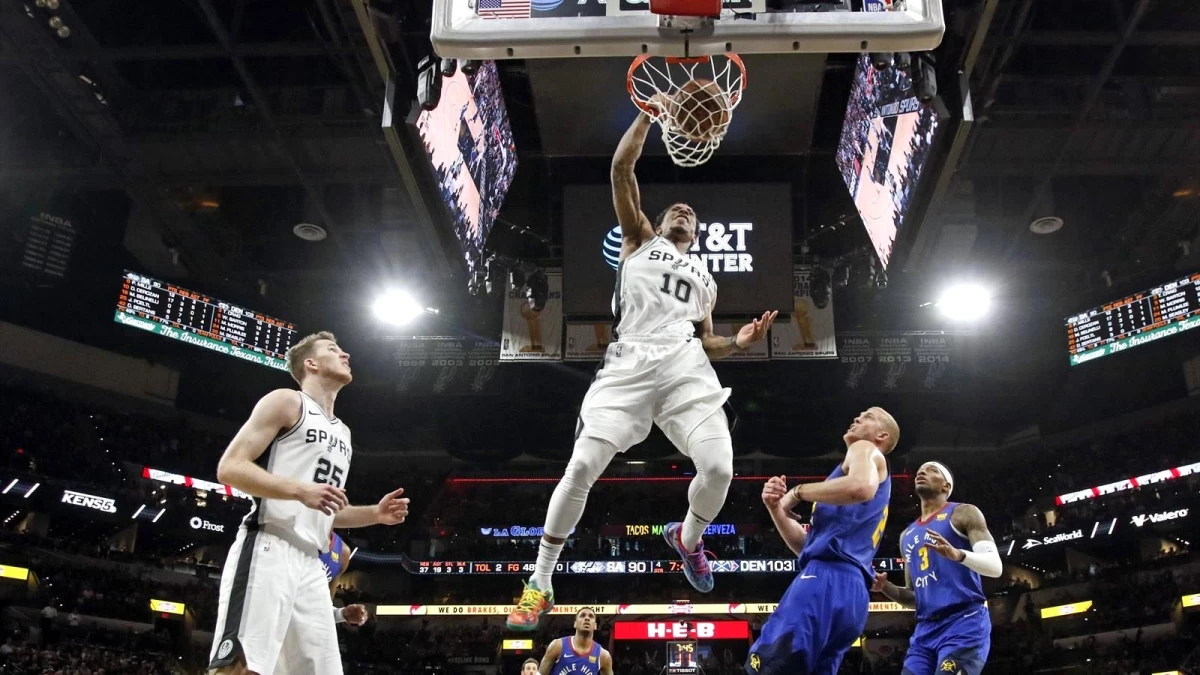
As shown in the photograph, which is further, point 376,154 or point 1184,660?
point 1184,660

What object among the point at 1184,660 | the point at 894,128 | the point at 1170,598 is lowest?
the point at 1184,660

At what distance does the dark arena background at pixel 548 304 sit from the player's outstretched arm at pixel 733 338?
1.79m

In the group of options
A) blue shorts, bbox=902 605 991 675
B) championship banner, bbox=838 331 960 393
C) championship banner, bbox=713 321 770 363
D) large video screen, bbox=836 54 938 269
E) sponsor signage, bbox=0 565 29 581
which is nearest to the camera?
blue shorts, bbox=902 605 991 675

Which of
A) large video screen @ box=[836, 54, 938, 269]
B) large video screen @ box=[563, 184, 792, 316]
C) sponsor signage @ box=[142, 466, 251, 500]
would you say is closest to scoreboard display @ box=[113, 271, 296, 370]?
sponsor signage @ box=[142, 466, 251, 500]

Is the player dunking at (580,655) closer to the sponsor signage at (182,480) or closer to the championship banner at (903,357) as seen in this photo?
the championship banner at (903,357)

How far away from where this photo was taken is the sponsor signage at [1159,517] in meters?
21.2

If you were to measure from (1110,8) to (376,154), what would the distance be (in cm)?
923

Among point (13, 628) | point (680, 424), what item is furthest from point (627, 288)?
point (13, 628)

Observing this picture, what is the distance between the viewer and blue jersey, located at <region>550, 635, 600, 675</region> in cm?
1034

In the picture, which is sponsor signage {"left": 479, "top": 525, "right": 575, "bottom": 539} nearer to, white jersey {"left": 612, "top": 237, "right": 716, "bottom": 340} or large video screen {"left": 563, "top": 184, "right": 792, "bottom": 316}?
large video screen {"left": 563, "top": 184, "right": 792, "bottom": 316}

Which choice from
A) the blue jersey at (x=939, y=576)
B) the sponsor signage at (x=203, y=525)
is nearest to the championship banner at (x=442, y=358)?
the sponsor signage at (x=203, y=525)

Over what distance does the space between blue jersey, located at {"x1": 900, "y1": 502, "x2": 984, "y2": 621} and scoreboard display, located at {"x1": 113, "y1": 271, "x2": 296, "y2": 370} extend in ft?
47.6

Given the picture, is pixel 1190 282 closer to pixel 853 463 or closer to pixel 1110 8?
pixel 1110 8

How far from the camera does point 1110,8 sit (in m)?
11.0
